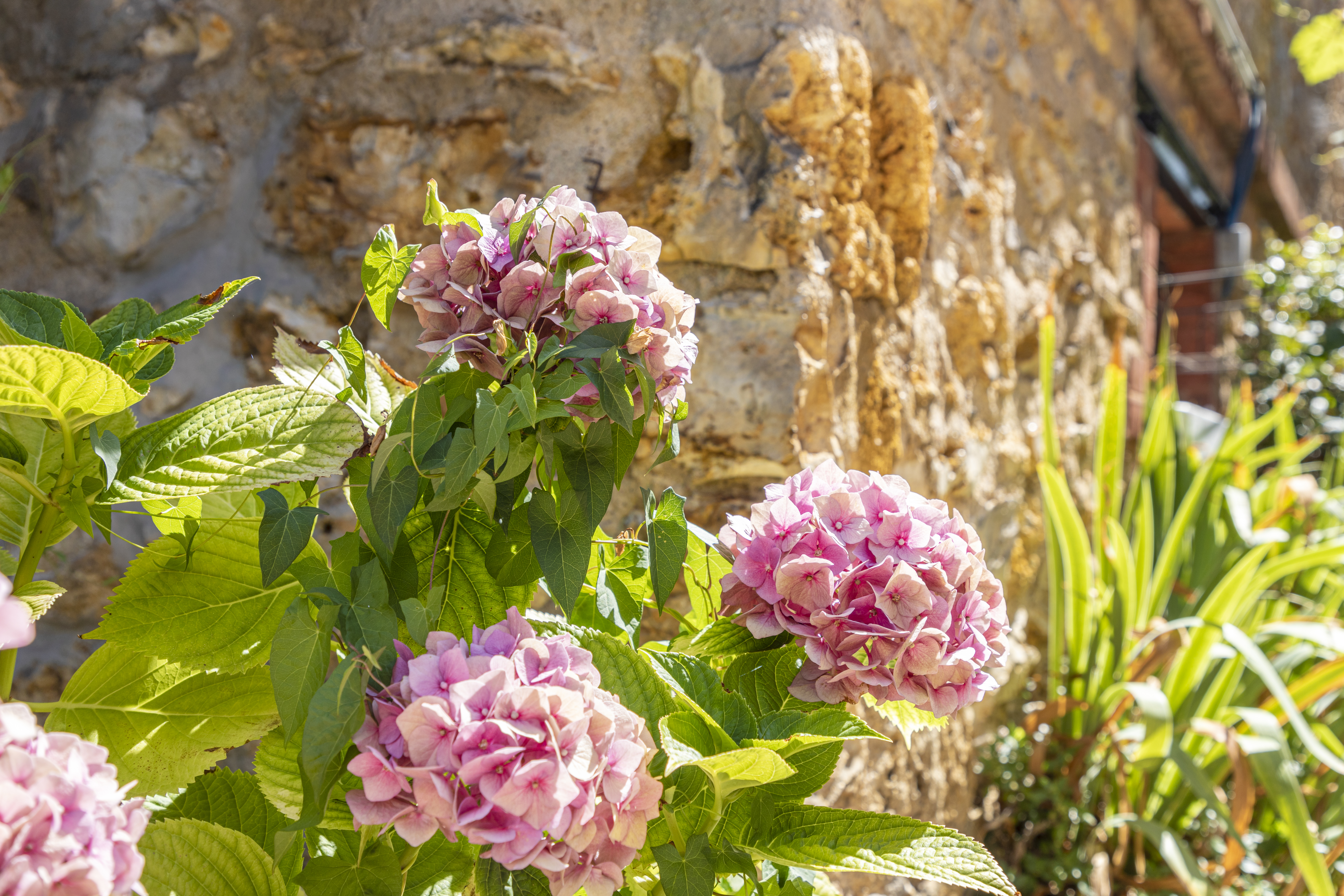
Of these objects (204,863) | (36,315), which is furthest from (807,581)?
(36,315)

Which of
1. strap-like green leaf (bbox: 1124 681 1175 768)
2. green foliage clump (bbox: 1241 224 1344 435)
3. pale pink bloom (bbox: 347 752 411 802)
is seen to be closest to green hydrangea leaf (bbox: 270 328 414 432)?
pale pink bloom (bbox: 347 752 411 802)

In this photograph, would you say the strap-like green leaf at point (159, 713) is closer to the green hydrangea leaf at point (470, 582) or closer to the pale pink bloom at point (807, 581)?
the green hydrangea leaf at point (470, 582)

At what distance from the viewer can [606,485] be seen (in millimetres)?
534

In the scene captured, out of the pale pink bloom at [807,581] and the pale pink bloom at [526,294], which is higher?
the pale pink bloom at [526,294]

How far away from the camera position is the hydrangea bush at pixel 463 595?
441mm

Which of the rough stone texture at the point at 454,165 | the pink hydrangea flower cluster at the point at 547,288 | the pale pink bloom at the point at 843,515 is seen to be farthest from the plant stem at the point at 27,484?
the rough stone texture at the point at 454,165

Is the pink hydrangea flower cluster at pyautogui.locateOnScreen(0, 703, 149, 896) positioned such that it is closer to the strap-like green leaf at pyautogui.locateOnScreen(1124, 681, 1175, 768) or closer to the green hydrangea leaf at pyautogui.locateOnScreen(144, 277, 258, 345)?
the green hydrangea leaf at pyautogui.locateOnScreen(144, 277, 258, 345)

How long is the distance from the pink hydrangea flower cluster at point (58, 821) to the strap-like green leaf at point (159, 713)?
22 cm

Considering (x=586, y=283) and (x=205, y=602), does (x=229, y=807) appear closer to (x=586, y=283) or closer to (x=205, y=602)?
(x=205, y=602)

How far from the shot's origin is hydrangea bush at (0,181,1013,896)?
0.44m

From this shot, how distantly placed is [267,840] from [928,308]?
122 cm

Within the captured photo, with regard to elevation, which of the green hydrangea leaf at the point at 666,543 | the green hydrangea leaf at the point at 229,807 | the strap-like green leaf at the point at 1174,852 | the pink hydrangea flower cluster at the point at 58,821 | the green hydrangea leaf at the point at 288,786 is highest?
the green hydrangea leaf at the point at 666,543

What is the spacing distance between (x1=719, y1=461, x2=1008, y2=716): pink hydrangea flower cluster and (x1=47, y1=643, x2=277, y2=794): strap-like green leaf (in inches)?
12.8

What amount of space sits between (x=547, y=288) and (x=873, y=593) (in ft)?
0.89
